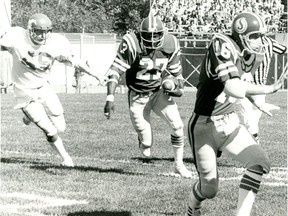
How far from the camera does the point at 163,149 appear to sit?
1014cm

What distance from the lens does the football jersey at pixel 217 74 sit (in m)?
4.80

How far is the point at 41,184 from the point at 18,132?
536cm

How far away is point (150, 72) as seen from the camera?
25.5 feet

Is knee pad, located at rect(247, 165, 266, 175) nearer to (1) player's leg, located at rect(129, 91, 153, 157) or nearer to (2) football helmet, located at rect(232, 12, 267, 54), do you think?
(2) football helmet, located at rect(232, 12, 267, 54)

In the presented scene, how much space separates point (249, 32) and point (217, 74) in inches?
15.5

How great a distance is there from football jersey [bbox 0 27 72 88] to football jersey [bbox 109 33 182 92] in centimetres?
115

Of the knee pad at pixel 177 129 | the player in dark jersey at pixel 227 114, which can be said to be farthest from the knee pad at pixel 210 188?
the knee pad at pixel 177 129

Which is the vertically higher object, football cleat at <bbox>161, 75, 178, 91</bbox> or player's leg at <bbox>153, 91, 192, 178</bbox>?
football cleat at <bbox>161, 75, 178, 91</bbox>

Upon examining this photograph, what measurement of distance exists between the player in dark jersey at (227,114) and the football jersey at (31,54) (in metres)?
3.66

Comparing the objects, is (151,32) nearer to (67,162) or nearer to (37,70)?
(37,70)

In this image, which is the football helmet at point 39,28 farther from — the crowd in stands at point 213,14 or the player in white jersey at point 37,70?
the crowd in stands at point 213,14

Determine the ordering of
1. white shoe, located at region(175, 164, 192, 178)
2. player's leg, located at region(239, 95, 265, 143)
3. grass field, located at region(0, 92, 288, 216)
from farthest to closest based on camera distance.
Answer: player's leg, located at region(239, 95, 265, 143)
white shoe, located at region(175, 164, 192, 178)
grass field, located at region(0, 92, 288, 216)

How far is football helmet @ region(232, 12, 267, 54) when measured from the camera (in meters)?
4.95

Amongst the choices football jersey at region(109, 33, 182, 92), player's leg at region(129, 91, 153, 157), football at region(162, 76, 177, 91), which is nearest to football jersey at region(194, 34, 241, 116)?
football at region(162, 76, 177, 91)
